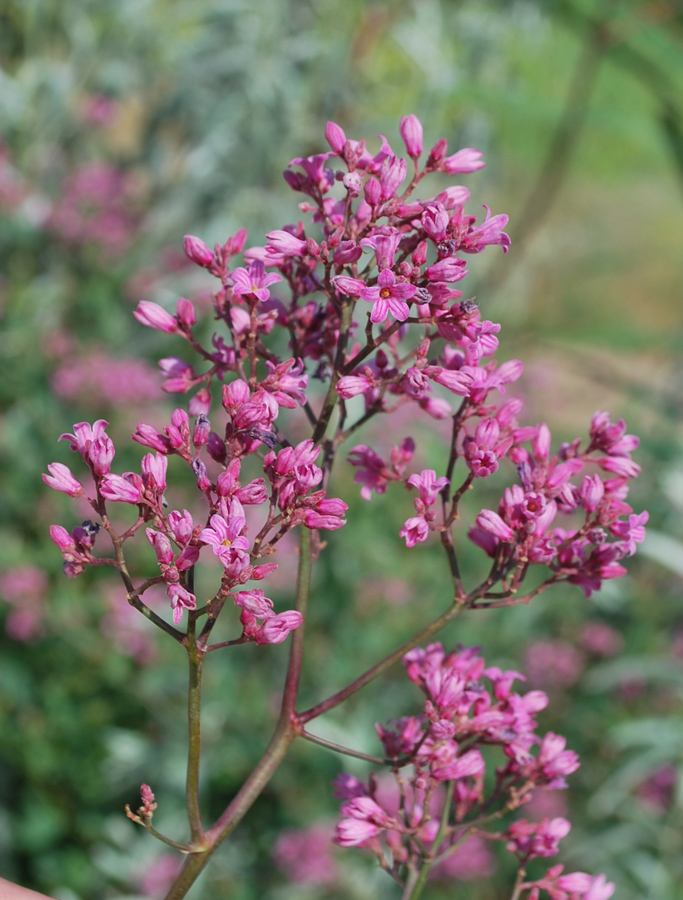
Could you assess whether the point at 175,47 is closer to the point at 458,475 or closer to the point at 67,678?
the point at 458,475

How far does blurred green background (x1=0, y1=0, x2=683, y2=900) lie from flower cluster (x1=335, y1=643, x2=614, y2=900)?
4.47 ft

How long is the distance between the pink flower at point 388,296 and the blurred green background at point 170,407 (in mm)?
1733

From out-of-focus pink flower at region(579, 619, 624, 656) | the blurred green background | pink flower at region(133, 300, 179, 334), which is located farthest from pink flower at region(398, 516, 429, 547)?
out-of-focus pink flower at region(579, 619, 624, 656)

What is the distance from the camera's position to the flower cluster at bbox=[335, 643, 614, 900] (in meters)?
0.87

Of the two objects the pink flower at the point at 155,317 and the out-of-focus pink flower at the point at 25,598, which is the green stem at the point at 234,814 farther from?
the out-of-focus pink flower at the point at 25,598

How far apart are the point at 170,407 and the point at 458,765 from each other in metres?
2.48

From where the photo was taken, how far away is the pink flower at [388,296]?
0.75m

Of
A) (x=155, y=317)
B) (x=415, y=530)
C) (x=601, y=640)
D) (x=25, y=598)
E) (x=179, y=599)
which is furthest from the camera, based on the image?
(x=601, y=640)

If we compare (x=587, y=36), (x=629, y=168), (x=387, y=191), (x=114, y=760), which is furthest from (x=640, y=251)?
A: (x=387, y=191)

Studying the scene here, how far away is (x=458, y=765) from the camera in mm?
892

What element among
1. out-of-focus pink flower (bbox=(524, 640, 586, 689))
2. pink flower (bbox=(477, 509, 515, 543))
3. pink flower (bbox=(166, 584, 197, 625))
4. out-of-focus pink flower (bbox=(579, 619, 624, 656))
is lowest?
pink flower (bbox=(166, 584, 197, 625))

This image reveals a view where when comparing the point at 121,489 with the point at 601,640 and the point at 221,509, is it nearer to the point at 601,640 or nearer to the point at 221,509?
the point at 221,509

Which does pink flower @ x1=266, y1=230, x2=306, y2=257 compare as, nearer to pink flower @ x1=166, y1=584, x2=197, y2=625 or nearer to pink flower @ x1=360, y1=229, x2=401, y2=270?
pink flower @ x1=360, y1=229, x2=401, y2=270

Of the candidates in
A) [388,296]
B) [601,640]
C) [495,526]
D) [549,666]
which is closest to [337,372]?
[388,296]
